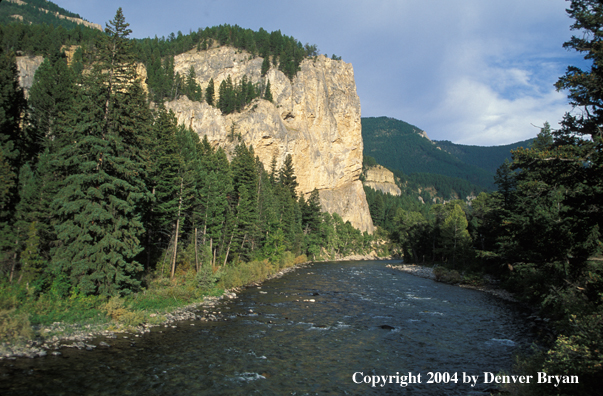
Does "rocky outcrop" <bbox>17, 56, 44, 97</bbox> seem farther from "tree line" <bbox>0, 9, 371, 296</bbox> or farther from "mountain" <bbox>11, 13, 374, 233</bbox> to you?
"tree line" <bbox>0, 9, 371, 296</bbox>

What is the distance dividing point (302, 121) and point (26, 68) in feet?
243

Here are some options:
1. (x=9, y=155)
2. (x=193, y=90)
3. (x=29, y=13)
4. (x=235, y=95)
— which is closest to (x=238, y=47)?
(x=235, y=95)

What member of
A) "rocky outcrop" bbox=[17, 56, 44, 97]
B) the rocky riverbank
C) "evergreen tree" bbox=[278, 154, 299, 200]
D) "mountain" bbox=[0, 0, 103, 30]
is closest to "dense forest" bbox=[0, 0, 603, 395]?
the rocky riverbank

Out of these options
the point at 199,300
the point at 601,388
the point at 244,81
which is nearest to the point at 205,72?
the point at 244,81

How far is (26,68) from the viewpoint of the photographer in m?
80.1

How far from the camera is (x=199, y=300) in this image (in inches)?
1028

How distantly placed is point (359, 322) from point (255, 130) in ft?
270

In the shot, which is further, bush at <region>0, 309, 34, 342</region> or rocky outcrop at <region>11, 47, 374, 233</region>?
rocky outcrop at <region>11, 47, 374, 233</region>

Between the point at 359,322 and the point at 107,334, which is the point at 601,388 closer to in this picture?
the point at 359,322

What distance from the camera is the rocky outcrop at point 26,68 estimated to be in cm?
7850

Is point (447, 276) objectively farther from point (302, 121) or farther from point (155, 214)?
point (302, 121)

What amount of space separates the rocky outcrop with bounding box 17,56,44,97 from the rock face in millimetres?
31920

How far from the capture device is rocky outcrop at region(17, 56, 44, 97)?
7850 cm

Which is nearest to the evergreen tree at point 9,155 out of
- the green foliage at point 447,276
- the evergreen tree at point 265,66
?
the green foliage at point 447,276
